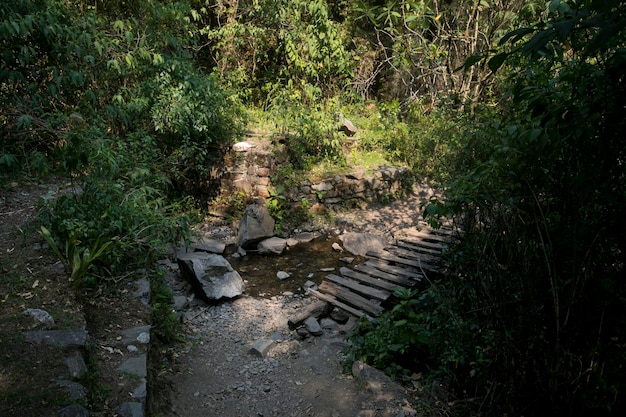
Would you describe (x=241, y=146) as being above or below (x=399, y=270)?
above

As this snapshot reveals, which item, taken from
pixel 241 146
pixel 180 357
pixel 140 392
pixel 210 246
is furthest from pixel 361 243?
pixel 140 392

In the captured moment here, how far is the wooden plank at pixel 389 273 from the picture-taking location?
5684 mm

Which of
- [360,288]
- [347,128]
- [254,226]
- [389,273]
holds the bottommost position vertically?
[254,226]

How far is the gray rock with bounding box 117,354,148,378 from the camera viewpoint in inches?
126

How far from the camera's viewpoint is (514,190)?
2875 millimetres

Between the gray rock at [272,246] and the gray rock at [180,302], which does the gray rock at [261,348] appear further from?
the gray rock at [272,246]

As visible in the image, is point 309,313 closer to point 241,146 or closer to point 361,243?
point 361,243

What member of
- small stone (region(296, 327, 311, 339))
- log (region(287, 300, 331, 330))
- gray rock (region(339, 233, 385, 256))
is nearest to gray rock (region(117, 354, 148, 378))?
small stone (region(296, 327, 311, 339))

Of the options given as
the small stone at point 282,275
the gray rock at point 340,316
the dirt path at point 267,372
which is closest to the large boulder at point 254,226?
the small stone at point 282,275

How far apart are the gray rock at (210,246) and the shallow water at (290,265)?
15 cm

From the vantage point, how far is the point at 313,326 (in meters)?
5.25

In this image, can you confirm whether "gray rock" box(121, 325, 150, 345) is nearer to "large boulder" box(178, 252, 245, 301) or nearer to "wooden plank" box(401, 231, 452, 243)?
"large boulder" box(178, 252, 245, 301)

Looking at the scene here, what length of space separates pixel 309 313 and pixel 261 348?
33.4 inches

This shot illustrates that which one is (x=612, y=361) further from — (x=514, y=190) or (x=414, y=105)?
(x=414, y=105)
